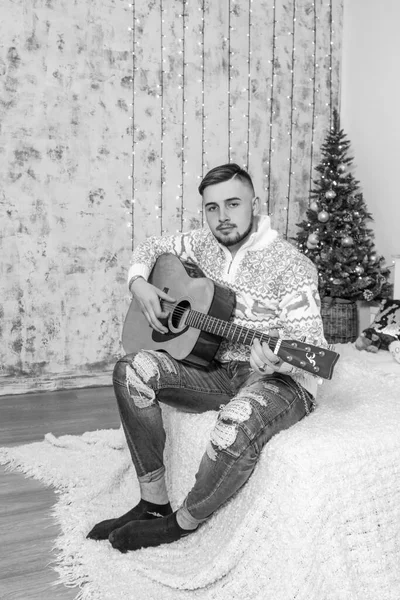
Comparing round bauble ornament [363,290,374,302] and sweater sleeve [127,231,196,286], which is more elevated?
sweater sleeve [127,231,196,286]

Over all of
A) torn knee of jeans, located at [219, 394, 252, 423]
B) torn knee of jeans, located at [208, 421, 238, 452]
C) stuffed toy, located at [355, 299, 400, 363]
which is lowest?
stuffed toy, located at [355, 299, 400, 363]

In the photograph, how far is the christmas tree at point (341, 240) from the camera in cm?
378

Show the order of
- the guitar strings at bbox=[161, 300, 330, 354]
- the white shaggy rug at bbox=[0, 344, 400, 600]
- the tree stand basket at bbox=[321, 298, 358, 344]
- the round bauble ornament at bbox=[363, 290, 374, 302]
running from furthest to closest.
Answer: the tree stand basket at bbox=[321, 298, 358, 344] < the round bauble ornament at bbox=[363, 290, 374, 302] < the guitar strings at bbox=[161, 300, 330, 354] < the white shaggy rug at bbox=[0, 344, 400, 600]

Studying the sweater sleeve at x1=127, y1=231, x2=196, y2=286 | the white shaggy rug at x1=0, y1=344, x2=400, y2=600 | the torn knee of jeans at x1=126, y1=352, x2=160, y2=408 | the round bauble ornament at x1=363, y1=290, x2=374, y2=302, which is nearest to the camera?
the white shaggy rug at x1=0, y1=344, x2=400, y2=600

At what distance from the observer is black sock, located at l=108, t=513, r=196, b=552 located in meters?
1.67

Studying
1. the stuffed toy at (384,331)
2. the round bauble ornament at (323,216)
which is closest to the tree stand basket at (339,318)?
the round bauble ornament at (323,216)

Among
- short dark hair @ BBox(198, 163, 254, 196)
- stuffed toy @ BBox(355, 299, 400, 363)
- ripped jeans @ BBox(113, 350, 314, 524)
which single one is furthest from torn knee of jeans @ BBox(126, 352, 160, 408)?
stuffed toy @ BBox(355, 299, 400, 363)

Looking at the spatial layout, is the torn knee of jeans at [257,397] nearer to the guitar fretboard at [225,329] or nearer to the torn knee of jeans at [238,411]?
the torn knee of jeans at [238,411]

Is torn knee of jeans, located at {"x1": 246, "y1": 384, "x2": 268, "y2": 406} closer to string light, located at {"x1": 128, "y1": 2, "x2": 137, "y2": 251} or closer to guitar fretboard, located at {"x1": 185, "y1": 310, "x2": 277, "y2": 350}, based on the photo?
guitar fretboard, located at {"x1": 185, "y1": 310, "x2": 277, "y2": 350}

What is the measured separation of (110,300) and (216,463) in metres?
2.46

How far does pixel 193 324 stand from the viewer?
73.7 inches

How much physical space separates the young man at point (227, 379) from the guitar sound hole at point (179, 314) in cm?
5

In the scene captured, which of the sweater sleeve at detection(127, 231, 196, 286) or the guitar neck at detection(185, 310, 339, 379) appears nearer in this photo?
the guitar neck at detection(185, 310, 339, 379)

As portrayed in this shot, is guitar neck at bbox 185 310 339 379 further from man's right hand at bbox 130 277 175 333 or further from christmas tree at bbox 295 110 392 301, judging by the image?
christmas tree at bbox 295 110 392 301
